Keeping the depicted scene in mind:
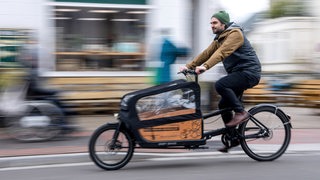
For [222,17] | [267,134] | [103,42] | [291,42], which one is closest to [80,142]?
[267,134]

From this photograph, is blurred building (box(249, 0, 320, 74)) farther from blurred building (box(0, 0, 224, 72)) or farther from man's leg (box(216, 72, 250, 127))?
man's leg (box(216, 72, 250, 127))

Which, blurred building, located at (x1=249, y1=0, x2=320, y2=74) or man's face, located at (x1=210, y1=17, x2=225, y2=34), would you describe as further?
blurred building, located at (x1=249, y1=0, x2=320, y2=74)

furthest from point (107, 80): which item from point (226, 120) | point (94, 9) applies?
point (226, 120)

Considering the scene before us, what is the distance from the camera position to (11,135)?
30.6ft

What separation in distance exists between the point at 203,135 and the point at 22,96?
3664mm

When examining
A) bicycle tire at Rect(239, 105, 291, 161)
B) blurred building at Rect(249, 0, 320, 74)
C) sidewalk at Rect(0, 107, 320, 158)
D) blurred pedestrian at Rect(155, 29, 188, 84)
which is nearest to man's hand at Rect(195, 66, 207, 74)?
sidewalk at Rect(0, 107, 320, 158)

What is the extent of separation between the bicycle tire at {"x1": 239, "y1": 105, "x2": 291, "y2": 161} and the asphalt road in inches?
5.2

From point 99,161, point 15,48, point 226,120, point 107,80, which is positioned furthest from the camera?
point 107,80

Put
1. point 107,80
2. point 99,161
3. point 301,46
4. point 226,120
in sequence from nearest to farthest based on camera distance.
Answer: point 99,161
point 226,120
point 107,80
point 301,46

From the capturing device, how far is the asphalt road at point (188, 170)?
21.7 ft

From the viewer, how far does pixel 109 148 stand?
688 cm

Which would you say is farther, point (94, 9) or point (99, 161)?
point (94, 9)

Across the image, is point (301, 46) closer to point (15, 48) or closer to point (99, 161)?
point (15, 48)

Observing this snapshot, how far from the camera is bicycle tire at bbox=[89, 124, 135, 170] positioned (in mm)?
6828
